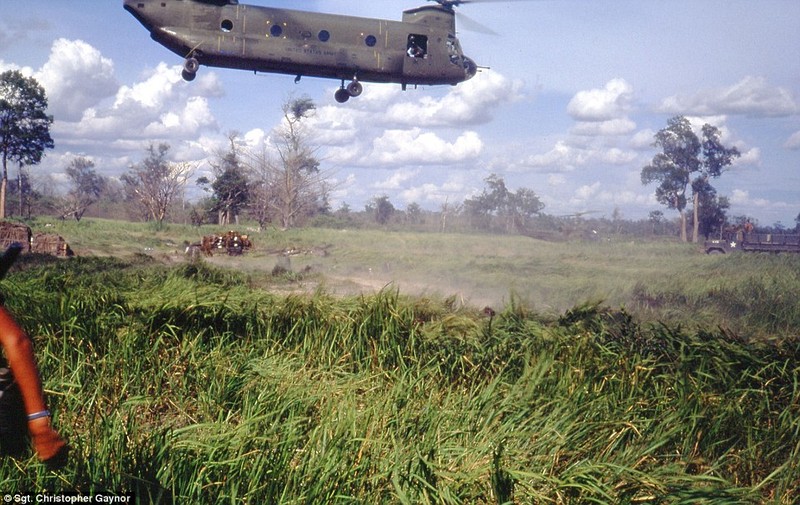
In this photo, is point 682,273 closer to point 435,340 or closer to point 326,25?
point 435,340

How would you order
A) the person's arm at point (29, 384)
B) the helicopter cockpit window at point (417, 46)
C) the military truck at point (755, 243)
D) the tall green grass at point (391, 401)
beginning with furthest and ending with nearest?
the military truck at point (755, 243)
the helicopter cockpit window at point (417, 46)
the tall green grass at point (391, 401)
the person's arm at point (29, 384)

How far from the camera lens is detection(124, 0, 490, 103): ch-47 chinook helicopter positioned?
9641 mm

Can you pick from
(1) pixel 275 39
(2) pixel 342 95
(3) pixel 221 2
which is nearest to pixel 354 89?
(2) pixel 342 95

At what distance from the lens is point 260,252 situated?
35.7 ft

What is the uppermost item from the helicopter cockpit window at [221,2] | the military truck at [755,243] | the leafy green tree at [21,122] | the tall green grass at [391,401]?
the helicopter cockpit window at [221,2]

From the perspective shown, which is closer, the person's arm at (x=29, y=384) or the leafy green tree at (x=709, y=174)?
the person's arm at (x=29, y=384)

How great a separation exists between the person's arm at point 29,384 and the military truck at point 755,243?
11.6 m

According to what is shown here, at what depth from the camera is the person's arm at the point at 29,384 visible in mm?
2312

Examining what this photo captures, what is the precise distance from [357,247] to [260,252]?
1.86 m

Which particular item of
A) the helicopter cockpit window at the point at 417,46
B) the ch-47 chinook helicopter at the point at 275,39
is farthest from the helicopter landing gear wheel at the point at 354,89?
the helicopter cockpit window at the point at 417,46

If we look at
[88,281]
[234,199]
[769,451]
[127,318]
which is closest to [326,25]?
[234,199]

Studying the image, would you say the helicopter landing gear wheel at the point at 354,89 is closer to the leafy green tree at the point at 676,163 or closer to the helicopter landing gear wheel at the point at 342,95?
the helicopter landing gear wheel at the point at 342,95

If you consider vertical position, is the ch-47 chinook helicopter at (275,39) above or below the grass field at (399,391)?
above

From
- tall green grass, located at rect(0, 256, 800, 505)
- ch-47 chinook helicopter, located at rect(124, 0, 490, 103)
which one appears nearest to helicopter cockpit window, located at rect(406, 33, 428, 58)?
ch-47 chinook helicopter, located at rect(124, 0, 490, 103)
